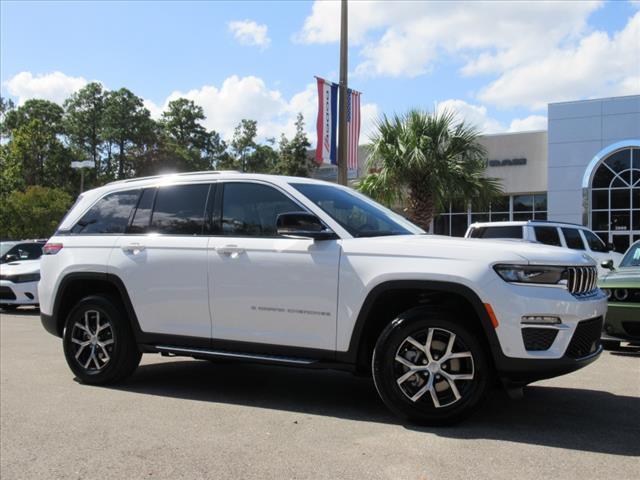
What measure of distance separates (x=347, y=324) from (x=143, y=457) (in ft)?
5.54

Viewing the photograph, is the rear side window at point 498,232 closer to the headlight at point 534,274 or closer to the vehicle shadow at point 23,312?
the headlight at point 534,274

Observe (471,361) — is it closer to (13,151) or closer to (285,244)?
(285,244)

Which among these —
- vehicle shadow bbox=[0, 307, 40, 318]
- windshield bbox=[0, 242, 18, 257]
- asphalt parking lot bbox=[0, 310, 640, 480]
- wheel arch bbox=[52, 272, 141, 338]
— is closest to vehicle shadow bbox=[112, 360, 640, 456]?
asphalt parking lot bbox=[0, 310, 640, 480]

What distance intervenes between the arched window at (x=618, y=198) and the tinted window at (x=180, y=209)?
24301mm

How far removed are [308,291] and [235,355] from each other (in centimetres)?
91

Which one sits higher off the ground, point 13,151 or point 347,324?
point 13,151

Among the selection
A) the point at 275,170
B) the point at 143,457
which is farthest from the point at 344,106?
the point at 275,170

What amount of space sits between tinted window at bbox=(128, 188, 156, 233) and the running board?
113 cm

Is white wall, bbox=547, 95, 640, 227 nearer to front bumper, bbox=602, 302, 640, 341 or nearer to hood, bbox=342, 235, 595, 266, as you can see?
front bumper, bbox=602, 302, 640, 341

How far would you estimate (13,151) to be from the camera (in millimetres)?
46875

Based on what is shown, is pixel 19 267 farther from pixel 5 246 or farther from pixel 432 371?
pixel 432 371

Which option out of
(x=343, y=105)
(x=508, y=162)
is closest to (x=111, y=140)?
(x=508, y=162)

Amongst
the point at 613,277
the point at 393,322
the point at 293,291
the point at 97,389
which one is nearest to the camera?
the point at 393,322

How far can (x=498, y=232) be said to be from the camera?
12.9 metres
